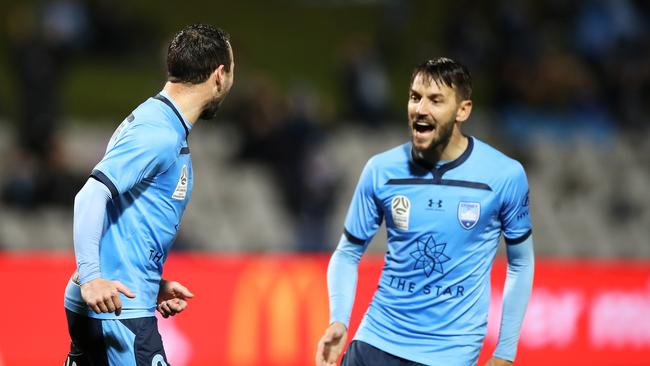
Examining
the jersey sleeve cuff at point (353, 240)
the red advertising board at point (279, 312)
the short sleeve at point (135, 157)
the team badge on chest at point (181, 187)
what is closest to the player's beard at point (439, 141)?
the jersey sleeve cuff at point (353, 240)

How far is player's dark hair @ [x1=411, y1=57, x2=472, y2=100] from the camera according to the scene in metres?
4.13

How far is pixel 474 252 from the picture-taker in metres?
4.13

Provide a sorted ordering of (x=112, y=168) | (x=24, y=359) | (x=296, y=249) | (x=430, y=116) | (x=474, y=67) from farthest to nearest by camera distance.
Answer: (x=474, y=67) → (x=296, y=249) → (x=24, y=359) → (x=430, y=116) → (x=112, y=168)

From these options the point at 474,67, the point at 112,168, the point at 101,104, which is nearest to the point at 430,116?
the point at 112,168

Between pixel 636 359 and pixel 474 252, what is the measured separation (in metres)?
4.73

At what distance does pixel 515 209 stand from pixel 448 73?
24.2 inches

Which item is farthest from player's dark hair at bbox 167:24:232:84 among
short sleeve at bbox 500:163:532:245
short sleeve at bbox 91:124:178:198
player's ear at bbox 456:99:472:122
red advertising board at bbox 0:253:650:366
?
red advertising board at bbox 0:253:650:366

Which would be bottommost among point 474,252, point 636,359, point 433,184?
point 636,359

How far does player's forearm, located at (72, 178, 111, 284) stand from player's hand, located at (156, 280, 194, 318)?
24.0 inches

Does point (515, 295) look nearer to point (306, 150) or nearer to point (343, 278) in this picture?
point (343, 278)

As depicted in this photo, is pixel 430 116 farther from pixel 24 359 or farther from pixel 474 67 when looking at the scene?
pixel 474 67

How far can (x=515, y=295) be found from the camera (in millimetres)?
4195

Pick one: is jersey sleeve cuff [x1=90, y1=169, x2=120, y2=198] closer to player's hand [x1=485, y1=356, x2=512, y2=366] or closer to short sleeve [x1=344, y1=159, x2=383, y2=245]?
short sleeve [x1=344, y1=159, x2=383, y2=245]

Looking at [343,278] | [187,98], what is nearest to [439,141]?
[343,278]
